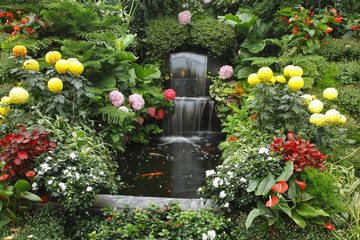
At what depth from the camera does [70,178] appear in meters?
2.40

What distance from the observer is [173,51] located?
6969 millimetres

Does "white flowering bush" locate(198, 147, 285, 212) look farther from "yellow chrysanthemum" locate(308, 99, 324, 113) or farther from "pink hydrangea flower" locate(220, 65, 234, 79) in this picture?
"pink hydrangea flower" locate(220, 65, 234, 79)

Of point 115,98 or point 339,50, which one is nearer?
point 115,98

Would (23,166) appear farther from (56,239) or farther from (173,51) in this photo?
(173,51)

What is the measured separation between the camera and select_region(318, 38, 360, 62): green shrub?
5.45 meters

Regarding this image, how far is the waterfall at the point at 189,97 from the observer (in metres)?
6.30

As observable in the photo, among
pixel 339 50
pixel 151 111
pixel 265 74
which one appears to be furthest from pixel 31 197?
A: pixel 339 50

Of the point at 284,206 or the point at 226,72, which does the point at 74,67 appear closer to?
the point at 284,206

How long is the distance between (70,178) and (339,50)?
5520 mm

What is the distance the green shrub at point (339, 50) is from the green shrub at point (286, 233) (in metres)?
4.32

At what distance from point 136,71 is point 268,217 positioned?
3818 millimetres

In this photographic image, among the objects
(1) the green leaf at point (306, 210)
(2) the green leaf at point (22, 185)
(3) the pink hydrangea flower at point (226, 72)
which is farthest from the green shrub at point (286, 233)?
(3) the pink hydrangea flower at point (226, 72)

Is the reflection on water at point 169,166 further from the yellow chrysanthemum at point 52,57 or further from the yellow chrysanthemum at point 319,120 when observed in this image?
the yellow chrysanthemum at point 52,57

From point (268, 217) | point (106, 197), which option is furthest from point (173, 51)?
point (268, 217)
